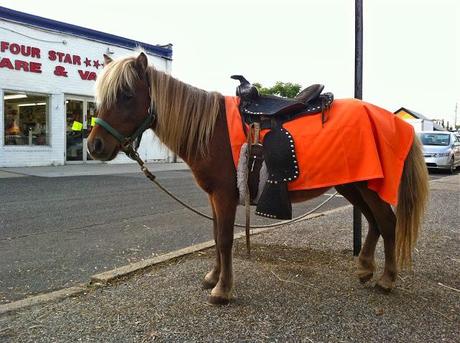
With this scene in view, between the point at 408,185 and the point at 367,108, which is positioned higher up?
the point at 367,108

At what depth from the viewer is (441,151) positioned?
59.0 ft

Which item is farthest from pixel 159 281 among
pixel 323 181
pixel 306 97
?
pixel 306 97

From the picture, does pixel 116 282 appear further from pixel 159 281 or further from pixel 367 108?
pixel 367 108

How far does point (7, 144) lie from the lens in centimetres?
1608

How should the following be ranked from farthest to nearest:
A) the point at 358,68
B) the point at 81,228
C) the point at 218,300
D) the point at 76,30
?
the point at 76,30, the point at 81,228, the point at 358,68, the point at 218,300

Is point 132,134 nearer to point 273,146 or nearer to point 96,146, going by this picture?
point 96,146

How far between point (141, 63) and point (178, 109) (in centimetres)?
43

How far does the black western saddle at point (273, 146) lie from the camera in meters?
3.36

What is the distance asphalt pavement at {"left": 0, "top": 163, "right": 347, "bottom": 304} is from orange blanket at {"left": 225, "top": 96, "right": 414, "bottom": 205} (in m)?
2.35

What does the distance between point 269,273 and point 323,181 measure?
122 centimetres

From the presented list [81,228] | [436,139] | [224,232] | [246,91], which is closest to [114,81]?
[246,91]

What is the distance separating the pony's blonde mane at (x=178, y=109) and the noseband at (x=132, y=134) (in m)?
0.06

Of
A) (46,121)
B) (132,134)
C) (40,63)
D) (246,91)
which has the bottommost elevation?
(132,134)

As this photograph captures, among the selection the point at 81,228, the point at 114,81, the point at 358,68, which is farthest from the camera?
the point at 81,228
